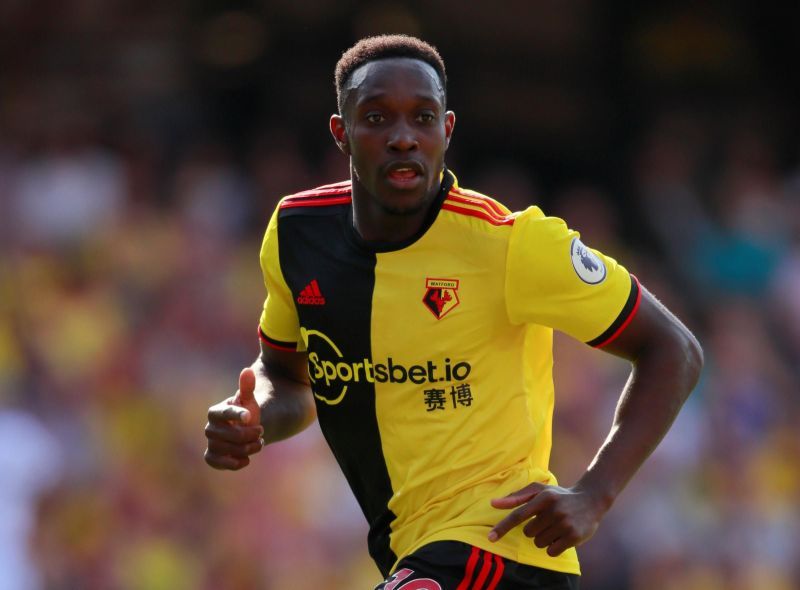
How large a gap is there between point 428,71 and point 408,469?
1309 mm

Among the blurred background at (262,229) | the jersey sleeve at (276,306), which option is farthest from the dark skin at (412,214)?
the blurred background at (262,229)

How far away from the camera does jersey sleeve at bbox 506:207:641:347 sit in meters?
4.70

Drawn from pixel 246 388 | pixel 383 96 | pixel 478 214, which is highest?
pixel 383 96

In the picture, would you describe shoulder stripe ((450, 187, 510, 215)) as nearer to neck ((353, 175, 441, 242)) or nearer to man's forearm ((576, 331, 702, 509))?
neck ((353, 175, 441, 242))

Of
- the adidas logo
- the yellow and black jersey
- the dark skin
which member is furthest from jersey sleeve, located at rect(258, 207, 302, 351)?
the dark skin

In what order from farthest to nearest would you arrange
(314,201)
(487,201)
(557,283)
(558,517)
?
(314,201)
(487,201)
(557,283)
(558,517)

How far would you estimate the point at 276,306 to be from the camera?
17.6 ft

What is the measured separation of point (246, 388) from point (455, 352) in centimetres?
69

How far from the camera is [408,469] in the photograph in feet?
16.1

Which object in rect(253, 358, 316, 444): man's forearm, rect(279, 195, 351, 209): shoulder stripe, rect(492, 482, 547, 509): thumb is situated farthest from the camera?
rect(253, 358, 316, 444): man's forearm

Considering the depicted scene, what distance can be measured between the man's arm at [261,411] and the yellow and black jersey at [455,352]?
0.35 m

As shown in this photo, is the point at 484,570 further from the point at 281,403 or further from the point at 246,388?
the point at 281,403

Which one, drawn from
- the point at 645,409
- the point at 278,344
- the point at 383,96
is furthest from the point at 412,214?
the point at 645,409

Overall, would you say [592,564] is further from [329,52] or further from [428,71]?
[428,71]
